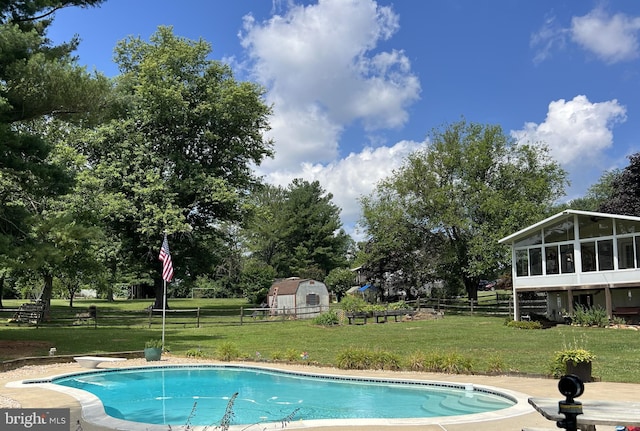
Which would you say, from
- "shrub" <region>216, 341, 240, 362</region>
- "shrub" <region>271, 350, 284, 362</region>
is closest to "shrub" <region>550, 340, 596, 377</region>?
"shrub" <region>271, 350, 284, 362</region>

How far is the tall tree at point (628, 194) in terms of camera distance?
3193 cm

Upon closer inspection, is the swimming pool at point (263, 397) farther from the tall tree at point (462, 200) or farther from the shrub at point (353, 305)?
the tall tree at point (462, 200)

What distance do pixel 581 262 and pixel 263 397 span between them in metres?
19.1

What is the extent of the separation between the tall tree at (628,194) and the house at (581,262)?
825 centimetres

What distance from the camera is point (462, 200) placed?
35500 millimetres

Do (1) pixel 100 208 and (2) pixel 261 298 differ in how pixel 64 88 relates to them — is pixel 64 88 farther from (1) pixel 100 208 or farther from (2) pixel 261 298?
(2) pixel 261 298

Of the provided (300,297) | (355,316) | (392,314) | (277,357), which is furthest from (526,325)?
(300,297)

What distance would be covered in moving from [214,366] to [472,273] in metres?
22.5

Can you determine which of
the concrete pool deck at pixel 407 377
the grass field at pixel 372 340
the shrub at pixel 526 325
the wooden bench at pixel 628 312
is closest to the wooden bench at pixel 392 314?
the grass field at pixel 372 340

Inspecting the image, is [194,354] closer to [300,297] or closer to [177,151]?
[300,297]

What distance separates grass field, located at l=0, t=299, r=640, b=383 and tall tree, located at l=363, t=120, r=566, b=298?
876 cm

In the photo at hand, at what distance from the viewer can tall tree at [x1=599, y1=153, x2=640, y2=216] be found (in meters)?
31.9

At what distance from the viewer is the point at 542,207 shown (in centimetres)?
3341

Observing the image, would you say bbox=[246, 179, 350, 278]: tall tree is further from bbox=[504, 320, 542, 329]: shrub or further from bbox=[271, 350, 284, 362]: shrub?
bbox=[271, 350, 284, 362]: shrub
